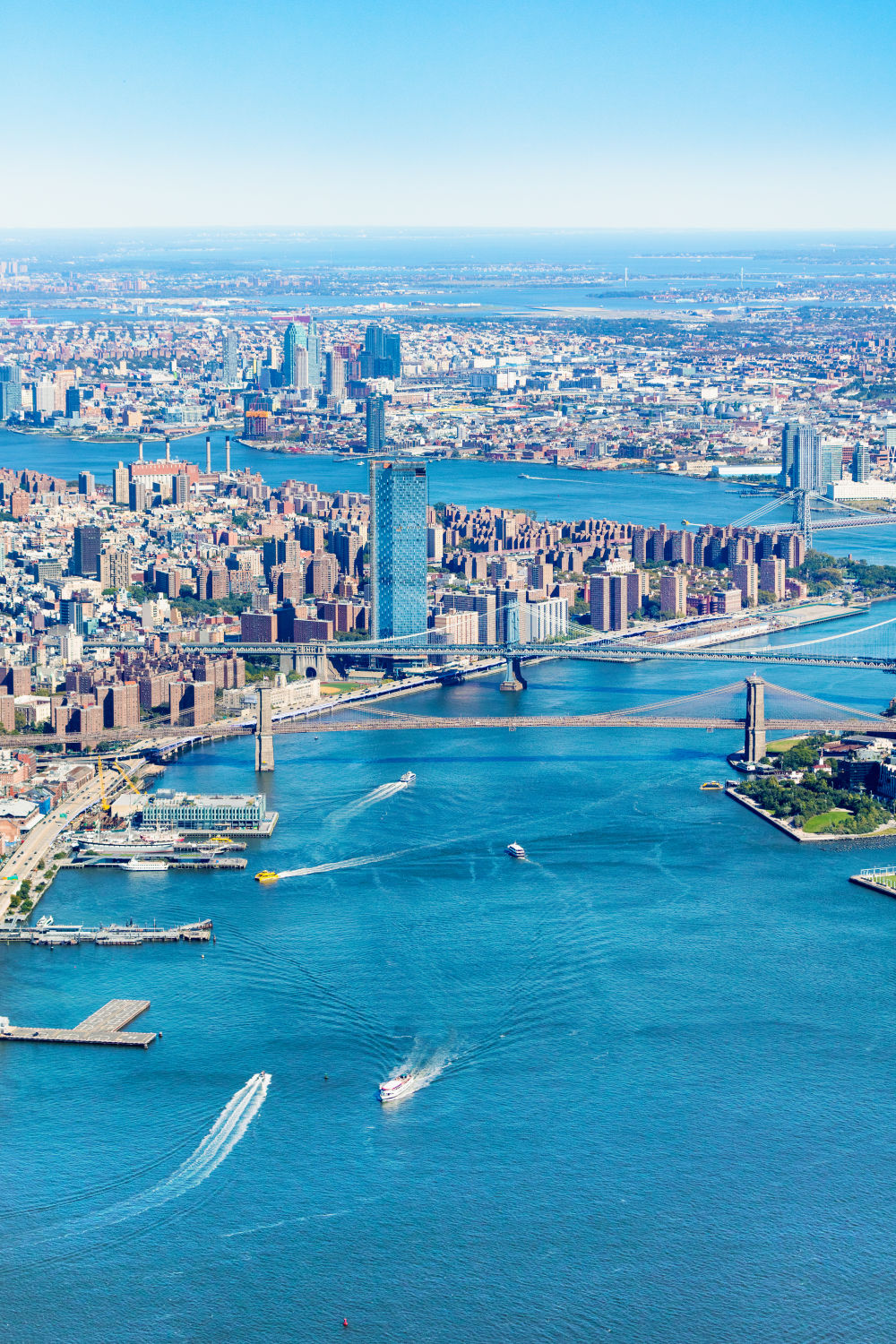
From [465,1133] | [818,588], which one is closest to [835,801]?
[465,1133]

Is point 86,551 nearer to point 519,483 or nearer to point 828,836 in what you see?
point 519,483

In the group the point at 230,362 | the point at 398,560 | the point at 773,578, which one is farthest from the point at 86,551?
the point at 230,362

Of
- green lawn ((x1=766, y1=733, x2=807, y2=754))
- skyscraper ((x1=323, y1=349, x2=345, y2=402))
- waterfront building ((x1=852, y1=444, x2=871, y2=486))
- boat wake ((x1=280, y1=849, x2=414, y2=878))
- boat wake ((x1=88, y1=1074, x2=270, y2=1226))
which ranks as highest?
skyscraper ((x1=323, y1=349, x2=345, y2=402))

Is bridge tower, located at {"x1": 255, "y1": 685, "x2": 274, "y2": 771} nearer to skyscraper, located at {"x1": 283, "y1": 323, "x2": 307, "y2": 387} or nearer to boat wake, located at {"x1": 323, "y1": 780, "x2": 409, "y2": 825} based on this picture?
boat wake, located at {"x1": 323, "y1": 780, "x2": 409, "y2": 825}

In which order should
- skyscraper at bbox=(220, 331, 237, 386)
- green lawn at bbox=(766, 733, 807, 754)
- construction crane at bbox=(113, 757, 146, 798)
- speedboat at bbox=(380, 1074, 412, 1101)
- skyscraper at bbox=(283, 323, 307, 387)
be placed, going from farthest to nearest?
skyscraper at bbox=(220, 331, 237, 386)
skyscraper at bbox=(283, 323, 307, 387)
green lawn at bbox=(766, 733, 807, 754)
construction crane at bbox=(113, 757, 146, 798)
speedboat at bbox=(380, 1074, 412, 1101)

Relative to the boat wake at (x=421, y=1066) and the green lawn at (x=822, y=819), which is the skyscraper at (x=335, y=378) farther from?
the boat wake at (x=421, y=1066)

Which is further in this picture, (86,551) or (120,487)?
(120,487)

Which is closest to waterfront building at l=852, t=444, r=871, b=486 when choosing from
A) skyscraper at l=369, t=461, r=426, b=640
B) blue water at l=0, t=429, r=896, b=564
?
blue water at l=0, t=429, r=896, b=564

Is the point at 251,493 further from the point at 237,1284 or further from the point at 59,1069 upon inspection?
the point at 237,1284
